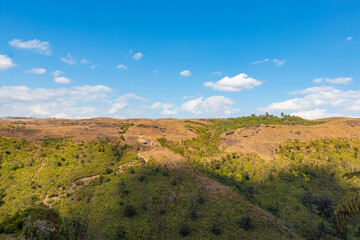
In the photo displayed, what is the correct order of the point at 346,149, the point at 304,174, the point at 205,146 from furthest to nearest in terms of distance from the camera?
the point at 205,146 → the point at 346,149 → the point at 304,174

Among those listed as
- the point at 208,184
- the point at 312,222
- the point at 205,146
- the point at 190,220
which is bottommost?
the point at 312,222

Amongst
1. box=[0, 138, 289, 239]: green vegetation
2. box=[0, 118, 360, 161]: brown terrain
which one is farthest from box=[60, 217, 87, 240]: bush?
box=[0, 118, 360, 161]: brown terrain

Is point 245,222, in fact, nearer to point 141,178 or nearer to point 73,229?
point 141,178

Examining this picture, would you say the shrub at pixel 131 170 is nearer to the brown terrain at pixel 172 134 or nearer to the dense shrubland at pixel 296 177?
Result: the brown terrain at pixel 172 134

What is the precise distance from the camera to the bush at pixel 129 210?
33594 mm

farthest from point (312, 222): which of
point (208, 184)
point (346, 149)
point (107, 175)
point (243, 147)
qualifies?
point (107, 175)

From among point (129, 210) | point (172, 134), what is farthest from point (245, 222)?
point (172, 134)

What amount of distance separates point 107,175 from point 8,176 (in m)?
20.1

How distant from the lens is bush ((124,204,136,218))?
33594 millimetres

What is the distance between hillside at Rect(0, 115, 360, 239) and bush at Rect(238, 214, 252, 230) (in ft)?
1.10

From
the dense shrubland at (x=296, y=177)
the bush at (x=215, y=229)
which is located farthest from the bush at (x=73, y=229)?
the dense shrubland at (x=296, y=177)

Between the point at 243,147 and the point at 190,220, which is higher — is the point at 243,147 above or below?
above

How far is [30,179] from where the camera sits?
39.9 meters

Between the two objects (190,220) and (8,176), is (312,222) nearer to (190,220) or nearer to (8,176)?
(190,220)
